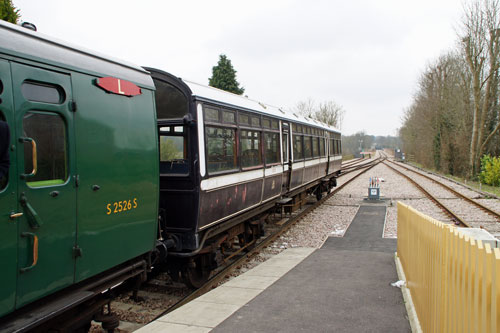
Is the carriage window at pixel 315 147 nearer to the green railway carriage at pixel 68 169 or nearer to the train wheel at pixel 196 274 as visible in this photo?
the train wheel at pixel 196 274

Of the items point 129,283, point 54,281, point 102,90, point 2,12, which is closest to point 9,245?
point 54,281

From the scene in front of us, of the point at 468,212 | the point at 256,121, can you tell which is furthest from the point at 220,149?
the point at 468,212

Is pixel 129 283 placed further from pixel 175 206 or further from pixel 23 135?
pixel 23 135

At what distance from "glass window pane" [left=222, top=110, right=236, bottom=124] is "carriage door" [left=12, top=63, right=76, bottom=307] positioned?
3419 millimetres

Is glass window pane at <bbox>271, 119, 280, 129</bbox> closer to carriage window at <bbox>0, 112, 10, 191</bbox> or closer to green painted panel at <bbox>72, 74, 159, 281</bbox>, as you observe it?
green painted panel at <bbox>72, 74, 159, 281</bbox>

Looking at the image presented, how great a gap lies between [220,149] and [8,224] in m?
3.92

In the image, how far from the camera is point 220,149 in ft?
21.3

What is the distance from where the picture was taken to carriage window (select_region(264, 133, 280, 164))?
8.90 metres

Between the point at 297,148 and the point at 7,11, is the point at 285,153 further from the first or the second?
the point at 7,11

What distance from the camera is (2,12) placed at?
11.0 metres

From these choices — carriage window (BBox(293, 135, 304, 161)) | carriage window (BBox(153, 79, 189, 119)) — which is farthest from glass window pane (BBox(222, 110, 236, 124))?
carriage window (BBox(293, 135, 304, 161))

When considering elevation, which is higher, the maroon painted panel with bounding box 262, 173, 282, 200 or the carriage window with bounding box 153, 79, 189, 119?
the carriage window with bounding box 153, 79, 189, 119

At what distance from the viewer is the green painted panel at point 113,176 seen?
3.59 meters

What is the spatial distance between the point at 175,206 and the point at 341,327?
2.82 meters
